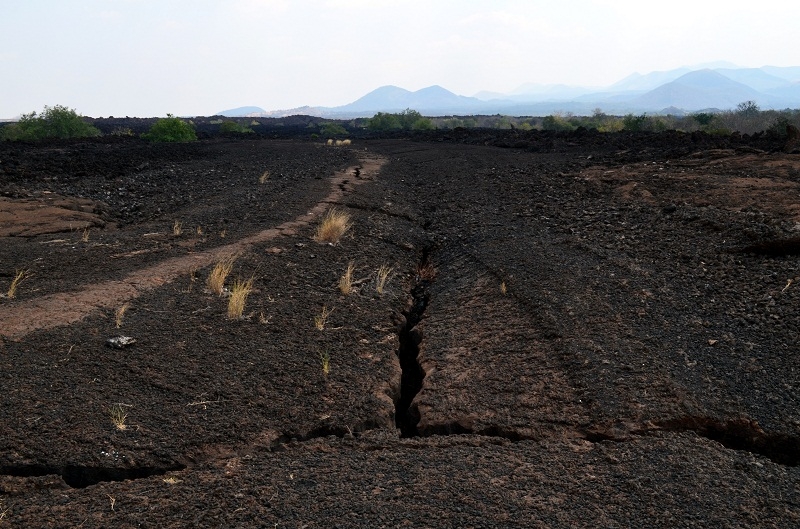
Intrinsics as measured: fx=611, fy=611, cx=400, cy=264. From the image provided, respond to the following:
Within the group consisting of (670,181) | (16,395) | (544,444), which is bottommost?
(544,444)

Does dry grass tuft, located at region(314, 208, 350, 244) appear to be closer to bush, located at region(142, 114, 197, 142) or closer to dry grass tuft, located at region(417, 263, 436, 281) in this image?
dry grass tuft, located at region(417, 263, 436, 281)

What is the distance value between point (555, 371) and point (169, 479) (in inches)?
126

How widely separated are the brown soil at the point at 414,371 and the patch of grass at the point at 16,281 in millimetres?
81

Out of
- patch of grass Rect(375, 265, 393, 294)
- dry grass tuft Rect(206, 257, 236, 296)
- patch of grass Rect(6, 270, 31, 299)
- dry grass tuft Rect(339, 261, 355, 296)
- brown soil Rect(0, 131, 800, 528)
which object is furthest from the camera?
patch of grass Rect(375, 265, 393, 294)

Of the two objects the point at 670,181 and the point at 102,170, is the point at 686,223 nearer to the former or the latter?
the point at 670,181

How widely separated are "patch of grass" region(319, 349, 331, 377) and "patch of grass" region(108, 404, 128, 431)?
1.68 m

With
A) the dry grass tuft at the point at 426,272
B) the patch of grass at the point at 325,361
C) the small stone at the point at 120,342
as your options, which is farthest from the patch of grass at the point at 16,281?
the dry grass tuft at the point at 426,272

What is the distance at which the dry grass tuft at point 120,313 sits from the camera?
5977mm

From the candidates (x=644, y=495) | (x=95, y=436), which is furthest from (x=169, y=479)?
(x=644, y=495)

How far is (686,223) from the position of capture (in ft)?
32.1

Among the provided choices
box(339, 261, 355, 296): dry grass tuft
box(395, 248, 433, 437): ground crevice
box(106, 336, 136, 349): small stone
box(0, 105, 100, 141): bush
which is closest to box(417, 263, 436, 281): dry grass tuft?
box(395, 248, 433, 437): ground crevice

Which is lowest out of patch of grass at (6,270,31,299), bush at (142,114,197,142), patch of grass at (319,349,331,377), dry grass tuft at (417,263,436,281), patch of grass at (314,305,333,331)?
patch of grass at (319,349,331,377)

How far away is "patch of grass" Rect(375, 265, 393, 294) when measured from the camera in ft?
25.6

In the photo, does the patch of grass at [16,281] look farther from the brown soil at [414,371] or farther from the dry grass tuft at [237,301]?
the dry grass tuft at [237,301]
